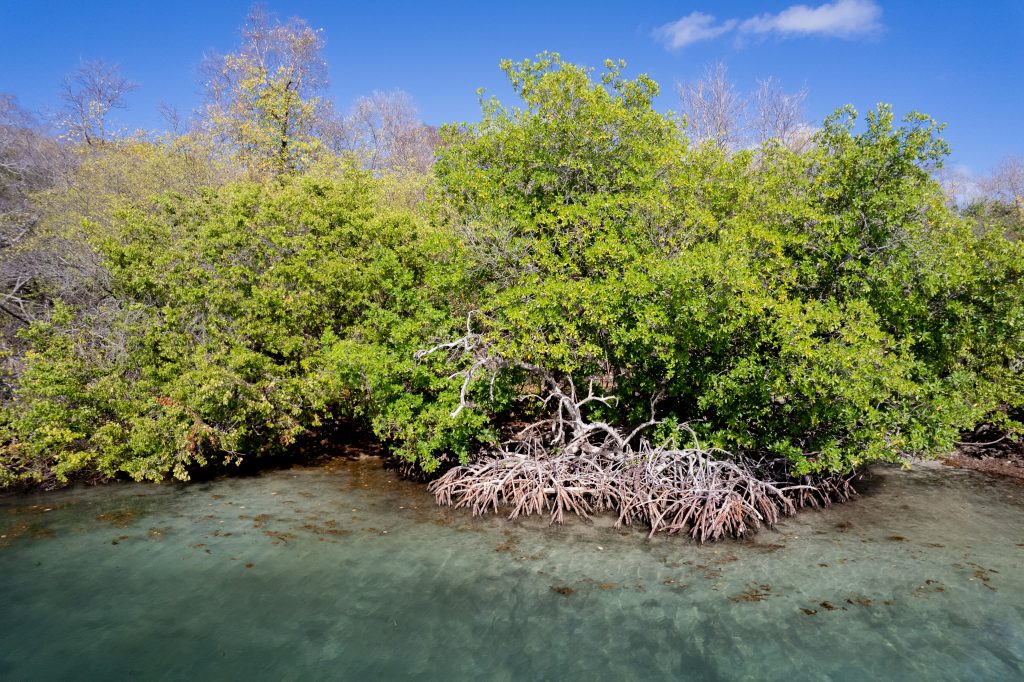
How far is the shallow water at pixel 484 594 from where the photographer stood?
7867 millimetres

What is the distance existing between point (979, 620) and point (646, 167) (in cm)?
1012

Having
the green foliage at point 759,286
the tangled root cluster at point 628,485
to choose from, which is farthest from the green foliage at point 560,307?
the tangled root cluster at point 628,485

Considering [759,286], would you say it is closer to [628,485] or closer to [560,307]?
[560,307]

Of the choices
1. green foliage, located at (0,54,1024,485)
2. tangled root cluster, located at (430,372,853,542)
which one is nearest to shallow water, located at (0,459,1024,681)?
tangled root cluster, located at (430,372,853,542)

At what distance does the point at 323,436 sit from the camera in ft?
61.0

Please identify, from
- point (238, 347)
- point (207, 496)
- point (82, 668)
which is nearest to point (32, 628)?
point (82, 668)

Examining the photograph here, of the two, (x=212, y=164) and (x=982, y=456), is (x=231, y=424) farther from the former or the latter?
(x=982, y=456)

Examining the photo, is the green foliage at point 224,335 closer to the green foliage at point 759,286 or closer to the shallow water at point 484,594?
the shallow water at point 484,594

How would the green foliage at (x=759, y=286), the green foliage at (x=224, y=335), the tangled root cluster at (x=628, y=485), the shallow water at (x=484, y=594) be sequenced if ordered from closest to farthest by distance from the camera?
1. the shallow water at (x=484, y=594)
2. the green foliage at (x=759, y=286)
3. the tangled root cluster at (x=628, y=485)
4. the green foliage at (x=224, y=335)

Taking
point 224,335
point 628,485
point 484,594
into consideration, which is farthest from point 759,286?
point 224,335

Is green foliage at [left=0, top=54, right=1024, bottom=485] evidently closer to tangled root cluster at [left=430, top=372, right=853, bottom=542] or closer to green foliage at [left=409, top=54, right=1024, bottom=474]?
green foliage at [left=409, top=54, right=1024, bottom=474]

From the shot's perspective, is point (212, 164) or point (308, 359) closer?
point (308, 359)

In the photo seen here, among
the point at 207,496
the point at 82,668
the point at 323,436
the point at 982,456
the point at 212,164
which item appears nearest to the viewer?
the point at 82,668

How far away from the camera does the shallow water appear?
7867 mm
